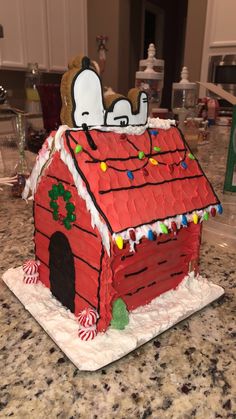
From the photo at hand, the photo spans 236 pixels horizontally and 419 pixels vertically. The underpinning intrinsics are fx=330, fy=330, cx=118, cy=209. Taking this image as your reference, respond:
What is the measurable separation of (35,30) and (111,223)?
11.1 feet

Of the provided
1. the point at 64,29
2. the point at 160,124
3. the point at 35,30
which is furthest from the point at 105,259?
the point at 64,29

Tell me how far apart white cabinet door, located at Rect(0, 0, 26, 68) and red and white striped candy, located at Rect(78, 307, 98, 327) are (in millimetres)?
3064

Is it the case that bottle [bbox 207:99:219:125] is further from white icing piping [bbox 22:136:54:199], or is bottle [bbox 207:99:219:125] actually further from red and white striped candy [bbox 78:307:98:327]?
red and white striped candy [bbox 78:307:98:327]

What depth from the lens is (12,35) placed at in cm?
301

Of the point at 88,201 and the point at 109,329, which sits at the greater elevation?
the point at 88,201

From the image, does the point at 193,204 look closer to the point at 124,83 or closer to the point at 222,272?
the point at 222,272

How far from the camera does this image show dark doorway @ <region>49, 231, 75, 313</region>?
1.66 feet

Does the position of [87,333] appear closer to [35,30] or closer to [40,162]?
[40,162]

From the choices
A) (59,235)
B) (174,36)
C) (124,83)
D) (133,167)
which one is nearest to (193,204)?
(133,167)

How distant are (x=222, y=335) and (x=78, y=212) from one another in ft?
0.91

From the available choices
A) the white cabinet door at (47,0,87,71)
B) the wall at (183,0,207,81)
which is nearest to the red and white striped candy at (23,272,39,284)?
the white cabinet door at (47,0,87,71)

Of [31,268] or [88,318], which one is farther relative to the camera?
[31,268]

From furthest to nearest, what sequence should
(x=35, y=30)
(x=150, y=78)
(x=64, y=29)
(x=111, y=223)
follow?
(x=64, y=29) < (x=35, y=30) < (x=150, y=78) < (x=111, y=223)

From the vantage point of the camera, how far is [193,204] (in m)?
0.51
